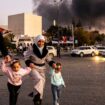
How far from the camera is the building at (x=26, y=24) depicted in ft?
493

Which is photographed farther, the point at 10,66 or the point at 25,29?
the point at 25,29

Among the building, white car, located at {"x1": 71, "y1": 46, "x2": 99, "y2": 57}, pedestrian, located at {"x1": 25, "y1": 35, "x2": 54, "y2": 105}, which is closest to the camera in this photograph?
pedestrian, located at {"x1": 25, "y1": 35, "x2": 54, "y2": 105}

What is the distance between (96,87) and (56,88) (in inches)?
222

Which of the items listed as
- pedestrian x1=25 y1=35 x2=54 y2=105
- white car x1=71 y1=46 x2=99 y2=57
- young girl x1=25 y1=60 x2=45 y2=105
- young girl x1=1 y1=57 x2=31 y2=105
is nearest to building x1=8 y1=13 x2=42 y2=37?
white car x1=71 y1=46 x2=99 y2=57

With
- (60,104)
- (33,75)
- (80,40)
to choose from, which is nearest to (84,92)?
(60,104)

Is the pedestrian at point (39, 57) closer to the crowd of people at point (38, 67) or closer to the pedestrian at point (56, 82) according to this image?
the crowd of people at point (38, 67)

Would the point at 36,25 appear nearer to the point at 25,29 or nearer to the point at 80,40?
the point at 25,29

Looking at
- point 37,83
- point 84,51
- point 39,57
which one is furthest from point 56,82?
point 84,51

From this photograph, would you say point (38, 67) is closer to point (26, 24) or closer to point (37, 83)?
point (37, 83)

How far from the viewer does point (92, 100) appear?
12297mm

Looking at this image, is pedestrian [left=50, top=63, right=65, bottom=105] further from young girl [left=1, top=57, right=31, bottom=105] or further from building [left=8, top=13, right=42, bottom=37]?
building [left=8, top=13, right=42, bottom=37]

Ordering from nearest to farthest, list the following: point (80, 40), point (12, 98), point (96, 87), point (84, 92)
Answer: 1. point (12, 98)
2. point (84, 92)
3. point (96, 87)
4. point (80, 40)

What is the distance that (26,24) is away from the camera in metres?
151

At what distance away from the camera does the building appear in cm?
15012
